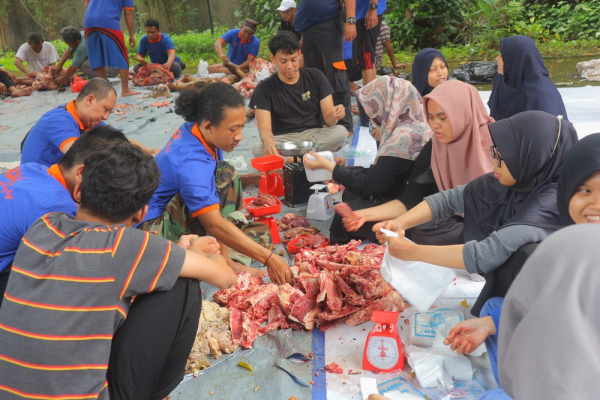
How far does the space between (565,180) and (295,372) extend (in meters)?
1.32

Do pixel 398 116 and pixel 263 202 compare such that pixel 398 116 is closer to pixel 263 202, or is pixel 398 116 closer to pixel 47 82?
pixel 263 202

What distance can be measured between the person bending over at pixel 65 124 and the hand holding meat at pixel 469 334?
254cm

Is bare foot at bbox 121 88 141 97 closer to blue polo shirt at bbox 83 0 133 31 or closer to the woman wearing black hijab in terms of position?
blue polo shirt at bbox 83 0 133 31

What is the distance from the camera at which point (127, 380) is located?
1.86 metres

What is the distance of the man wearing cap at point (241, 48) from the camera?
343 inches

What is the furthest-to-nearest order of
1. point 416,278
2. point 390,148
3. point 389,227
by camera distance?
point 390,148 → point 389,227 → point 416,278

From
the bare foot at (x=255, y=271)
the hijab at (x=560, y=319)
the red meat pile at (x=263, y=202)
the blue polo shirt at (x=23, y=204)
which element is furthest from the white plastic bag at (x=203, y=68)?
the hijab at (x=560, y=319)

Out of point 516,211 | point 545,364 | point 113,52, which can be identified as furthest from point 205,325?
point 113,52

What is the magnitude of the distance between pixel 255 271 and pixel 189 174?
2.32 feet

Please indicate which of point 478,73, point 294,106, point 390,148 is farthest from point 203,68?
point 390,148

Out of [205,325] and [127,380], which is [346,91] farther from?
[127,380]

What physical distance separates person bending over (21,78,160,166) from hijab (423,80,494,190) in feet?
6.89

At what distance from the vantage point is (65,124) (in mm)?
3596

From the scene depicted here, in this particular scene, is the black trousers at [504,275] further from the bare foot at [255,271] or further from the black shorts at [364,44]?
the black shorts at [364,44]
